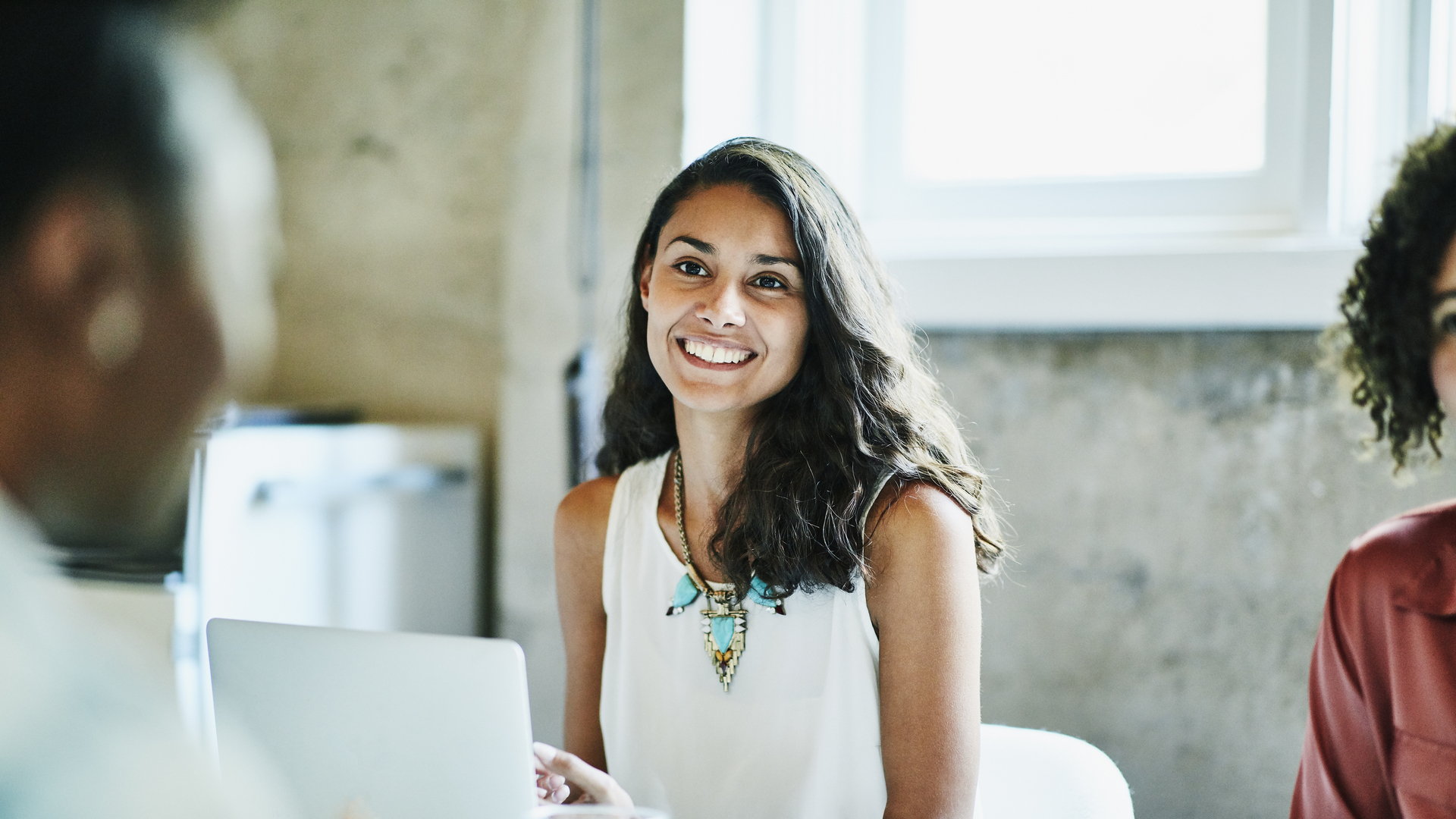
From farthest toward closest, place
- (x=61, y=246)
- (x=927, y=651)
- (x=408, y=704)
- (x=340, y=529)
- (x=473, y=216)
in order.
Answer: (x=473, y=216), (x=340, y=529), (x=927, y=651), (x=408, y=704), (x=61, y=246)

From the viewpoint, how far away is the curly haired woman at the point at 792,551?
0.98 m

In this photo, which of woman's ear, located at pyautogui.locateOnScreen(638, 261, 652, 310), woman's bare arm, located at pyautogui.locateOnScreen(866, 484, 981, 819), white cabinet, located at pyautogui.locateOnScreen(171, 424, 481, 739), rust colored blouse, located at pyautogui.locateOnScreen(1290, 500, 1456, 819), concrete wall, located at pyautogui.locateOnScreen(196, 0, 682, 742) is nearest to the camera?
rust colored blouse, located at pyautogui.locateOnScreen(1290, 500, 1456, 819)

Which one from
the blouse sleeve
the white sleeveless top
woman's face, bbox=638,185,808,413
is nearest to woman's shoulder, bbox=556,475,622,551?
the white sleeveless top

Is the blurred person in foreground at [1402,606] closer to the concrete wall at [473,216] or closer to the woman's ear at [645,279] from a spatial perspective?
the woman's ear at [645,279]

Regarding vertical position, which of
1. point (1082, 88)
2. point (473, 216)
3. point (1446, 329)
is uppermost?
point (1082, 88)

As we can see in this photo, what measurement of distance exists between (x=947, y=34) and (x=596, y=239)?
2.27 ft

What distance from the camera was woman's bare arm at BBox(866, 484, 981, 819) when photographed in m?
0.94

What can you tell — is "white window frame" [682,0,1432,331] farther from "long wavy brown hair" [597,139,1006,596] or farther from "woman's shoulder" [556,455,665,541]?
"woman's shoulder" [556,455,665,541]

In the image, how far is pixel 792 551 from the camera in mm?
1024

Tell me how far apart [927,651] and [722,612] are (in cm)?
23

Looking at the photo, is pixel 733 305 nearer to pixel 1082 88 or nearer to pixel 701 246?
pixel 701 246

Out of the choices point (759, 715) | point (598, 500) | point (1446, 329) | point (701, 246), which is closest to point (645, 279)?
point (701, 246)

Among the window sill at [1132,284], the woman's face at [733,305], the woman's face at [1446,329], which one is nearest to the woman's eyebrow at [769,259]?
the woman's face at [733,305]

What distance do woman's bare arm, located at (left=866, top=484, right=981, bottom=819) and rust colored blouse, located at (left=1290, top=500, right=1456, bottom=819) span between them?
31cm
